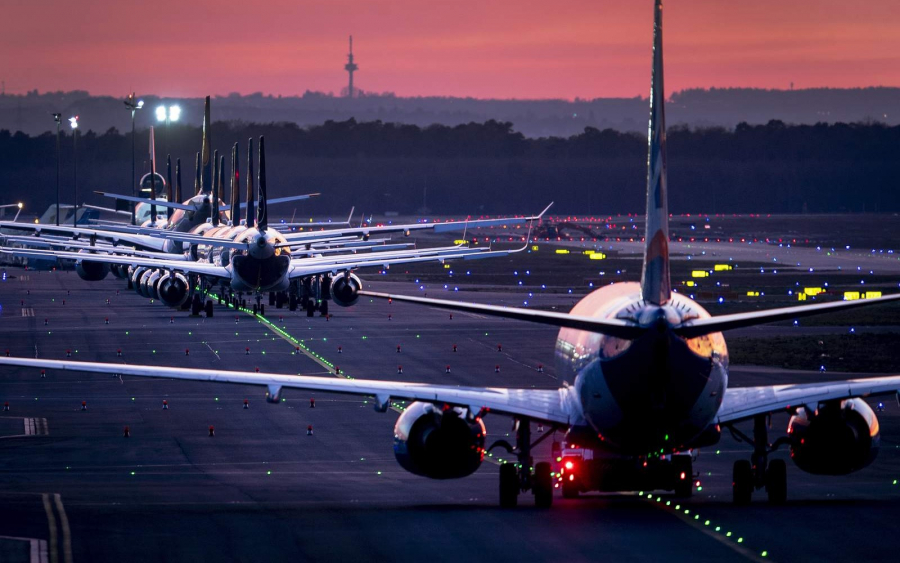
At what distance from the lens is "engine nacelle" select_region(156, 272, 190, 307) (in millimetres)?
79562

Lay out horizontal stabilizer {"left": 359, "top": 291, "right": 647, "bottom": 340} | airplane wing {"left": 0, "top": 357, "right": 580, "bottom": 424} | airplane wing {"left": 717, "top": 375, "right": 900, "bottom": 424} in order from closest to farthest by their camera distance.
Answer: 1. horizontal stabilizer {"left": 359, "top": 291, "right": 647, "bottom": 340}
2. airplane wing {"left": 0, "top": 357, "right": 580, "bottom": 424}
3. airplane wing {"left": 717, "top": 375, "right": 900, "bottom": 424}

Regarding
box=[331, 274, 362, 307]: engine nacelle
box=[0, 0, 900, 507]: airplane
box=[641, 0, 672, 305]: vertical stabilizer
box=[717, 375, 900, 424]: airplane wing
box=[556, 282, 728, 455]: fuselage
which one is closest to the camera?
box=[556, 282, 728, 455]: fuselage

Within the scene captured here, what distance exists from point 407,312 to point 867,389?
5655cm

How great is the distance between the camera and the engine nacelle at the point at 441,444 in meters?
25.6

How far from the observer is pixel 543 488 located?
26.1 m

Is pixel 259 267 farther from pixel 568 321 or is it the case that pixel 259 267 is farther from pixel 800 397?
pixel 568 321

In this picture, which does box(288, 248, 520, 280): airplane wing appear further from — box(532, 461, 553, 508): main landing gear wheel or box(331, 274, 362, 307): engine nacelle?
box(532, 461, 553, 508): main landing gear wheel

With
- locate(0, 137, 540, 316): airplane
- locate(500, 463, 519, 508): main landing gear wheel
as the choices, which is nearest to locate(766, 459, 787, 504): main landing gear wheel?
locate(500, 463, 519, 508): main landing gear wheel

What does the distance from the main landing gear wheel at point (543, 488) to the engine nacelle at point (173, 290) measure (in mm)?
56091

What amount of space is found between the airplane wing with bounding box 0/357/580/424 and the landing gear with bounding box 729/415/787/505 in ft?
10.8

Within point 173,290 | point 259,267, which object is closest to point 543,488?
point 259,267

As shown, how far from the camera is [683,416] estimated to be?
927 inches

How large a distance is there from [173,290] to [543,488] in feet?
185

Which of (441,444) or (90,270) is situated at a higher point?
(441,444)
